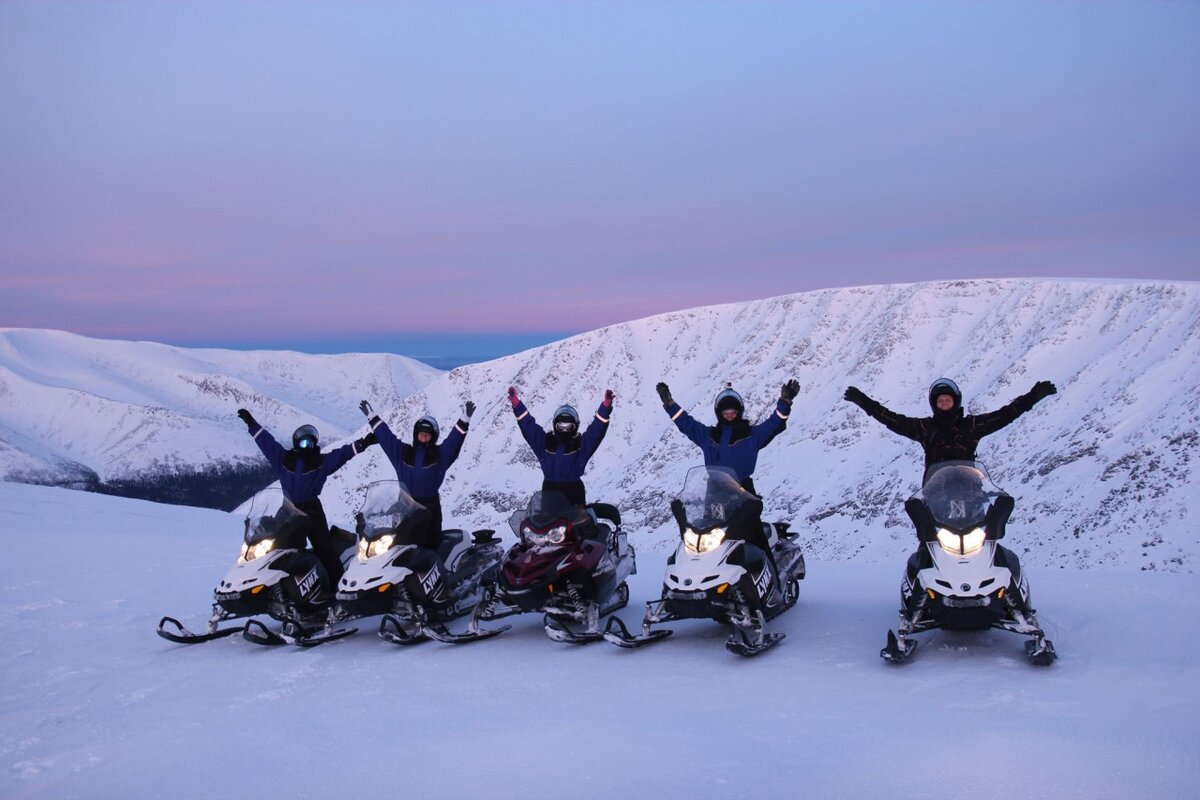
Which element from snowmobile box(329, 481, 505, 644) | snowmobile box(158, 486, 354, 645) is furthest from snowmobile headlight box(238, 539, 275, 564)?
snowmobile box(329, 481, 505, 644)

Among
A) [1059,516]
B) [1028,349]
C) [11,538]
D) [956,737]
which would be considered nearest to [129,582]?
[11,538]

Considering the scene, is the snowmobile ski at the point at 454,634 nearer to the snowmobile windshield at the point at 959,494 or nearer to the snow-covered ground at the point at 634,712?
the snow-covered ground at the point at 634,712

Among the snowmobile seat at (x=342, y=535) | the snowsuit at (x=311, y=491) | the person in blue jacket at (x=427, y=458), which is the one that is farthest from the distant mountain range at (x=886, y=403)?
the snowsuit at (x=311, y=491)

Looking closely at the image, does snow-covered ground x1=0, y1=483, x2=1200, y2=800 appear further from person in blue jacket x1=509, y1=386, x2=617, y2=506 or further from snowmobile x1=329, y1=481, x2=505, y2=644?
person in blue jacket x1=509, y1=386, x2=617, y2=506

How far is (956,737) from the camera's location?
14.8 ft

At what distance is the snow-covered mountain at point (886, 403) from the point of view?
2386 cm

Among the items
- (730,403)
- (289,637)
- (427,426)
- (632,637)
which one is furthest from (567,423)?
(289,637)

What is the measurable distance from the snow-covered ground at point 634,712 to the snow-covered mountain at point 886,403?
14438mm

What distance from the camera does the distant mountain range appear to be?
2386cm

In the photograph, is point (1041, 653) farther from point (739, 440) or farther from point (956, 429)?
point (739, 440)

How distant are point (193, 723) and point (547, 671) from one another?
7.91ft

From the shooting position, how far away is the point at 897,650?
587cm

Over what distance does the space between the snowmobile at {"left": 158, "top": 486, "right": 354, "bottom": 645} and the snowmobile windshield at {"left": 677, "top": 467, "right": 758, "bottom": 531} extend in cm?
330

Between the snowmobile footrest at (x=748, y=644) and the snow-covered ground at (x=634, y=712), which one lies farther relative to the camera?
the snowmobile footrest at (x=748, y=644)
